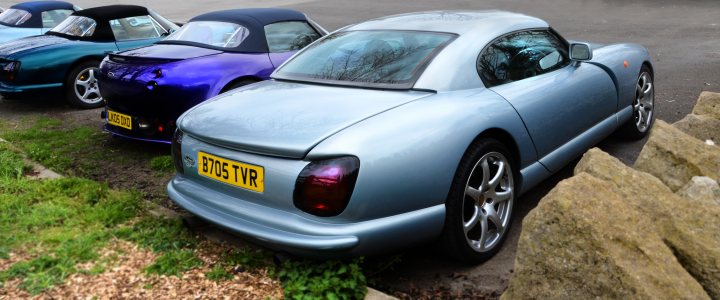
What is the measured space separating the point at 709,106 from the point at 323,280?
317 cm

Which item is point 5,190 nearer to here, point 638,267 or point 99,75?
point 99,75

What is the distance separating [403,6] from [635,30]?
8642mm

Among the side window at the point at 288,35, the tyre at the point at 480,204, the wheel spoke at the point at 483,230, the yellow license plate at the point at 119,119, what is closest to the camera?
the tyre at the point at 480,204

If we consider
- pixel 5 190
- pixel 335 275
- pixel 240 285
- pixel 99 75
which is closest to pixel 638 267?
pixel 335 275

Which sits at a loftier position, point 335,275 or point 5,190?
point 335,275

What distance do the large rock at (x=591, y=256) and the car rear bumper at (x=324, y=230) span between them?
0.57 m

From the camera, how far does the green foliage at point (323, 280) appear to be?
109 inches

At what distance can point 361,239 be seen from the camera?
274 cm

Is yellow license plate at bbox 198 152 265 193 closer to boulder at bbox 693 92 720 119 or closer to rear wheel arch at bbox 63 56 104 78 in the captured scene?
boulder at bbox 693 92 720 119

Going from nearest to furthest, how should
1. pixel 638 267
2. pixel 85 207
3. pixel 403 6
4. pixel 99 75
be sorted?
pixel 638 267 → pixel 85 207 → pixel 99 75 → pixel 403 6

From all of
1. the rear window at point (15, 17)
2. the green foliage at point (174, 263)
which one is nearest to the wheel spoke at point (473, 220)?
the green foliage at point (174, 263)

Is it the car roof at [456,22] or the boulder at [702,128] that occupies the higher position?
the car roof at [456,22]

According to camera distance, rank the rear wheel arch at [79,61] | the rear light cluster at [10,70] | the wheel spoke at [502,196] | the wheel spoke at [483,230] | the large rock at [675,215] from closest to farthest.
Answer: the large rock at [675,215]
the wheel spoke at [483,230]
the wheel spoke at [502,196]
the rear light cluster at [10,70]
the rear wheel arch at [79,61]

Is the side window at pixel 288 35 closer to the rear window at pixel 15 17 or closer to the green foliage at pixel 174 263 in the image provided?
the green foliage at pixel 174 263
